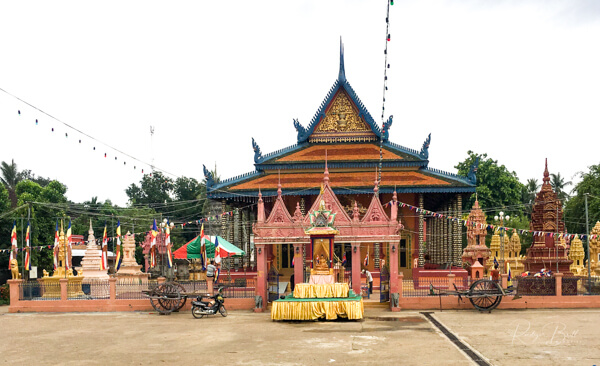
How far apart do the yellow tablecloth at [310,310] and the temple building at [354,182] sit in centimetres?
1192

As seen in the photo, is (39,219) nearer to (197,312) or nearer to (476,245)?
(197,312)

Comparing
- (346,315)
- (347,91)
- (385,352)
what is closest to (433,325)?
(346,315)

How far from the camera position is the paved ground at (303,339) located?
13547 mm

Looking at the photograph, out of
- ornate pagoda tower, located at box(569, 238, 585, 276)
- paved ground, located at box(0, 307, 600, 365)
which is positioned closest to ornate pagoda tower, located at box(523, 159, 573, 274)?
ornate pagoda tower, located at box(569, 238, 585, 276)

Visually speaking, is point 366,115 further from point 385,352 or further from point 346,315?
point 385,352

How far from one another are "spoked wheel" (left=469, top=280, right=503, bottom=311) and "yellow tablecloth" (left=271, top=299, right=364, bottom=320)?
4.90 meters

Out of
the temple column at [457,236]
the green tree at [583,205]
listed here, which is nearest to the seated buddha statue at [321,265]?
the temple column at [457,236]

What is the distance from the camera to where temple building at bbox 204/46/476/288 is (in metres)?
33.6

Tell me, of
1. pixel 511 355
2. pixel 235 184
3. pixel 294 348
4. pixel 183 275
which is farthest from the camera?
pixel 183 275

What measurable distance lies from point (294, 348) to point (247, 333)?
3.02 m

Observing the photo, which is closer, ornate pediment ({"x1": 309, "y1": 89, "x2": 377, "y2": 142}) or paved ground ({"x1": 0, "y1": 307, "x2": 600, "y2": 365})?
paved ground ({"x1": 0, "y1": 307, "x2": 600, "y2": 365})

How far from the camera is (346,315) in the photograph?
19891 millimetres

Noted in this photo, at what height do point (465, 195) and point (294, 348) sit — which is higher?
point (465, 195)

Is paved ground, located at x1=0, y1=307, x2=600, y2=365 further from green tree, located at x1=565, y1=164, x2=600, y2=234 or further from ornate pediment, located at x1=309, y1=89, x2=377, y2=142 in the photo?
green tree, located at x1=565, y1=164, x2=600, y2=234
